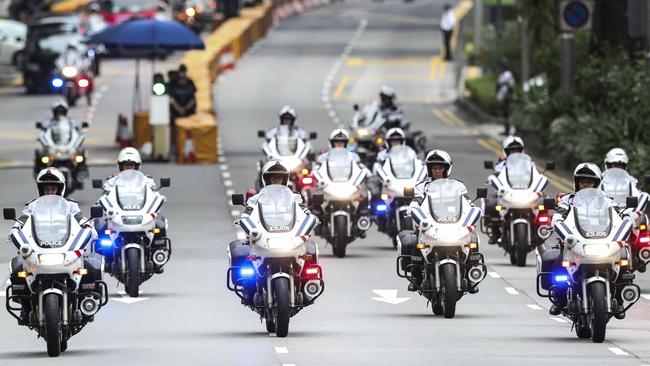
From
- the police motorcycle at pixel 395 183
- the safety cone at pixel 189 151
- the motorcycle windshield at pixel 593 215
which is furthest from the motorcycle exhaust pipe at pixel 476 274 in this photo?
the safety cone at pixel 189 151

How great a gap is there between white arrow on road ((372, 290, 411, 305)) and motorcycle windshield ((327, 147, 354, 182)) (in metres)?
4.89

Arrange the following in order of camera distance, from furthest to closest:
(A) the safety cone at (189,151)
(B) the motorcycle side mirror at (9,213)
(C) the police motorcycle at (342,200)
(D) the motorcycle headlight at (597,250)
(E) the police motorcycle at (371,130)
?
1. (A) the safety cone at (189,151)
2. (E) the police motorcycle at (371,130)
3. (C) the police motorcycle at (342,200)
4. (D) the motorcycle headlight at (597,250)
5. (B) the motorcycle side mirror at (9,213)

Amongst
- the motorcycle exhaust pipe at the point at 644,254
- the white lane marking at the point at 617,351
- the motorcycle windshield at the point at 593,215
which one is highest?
the motorcycle windshield at the point at 593,215

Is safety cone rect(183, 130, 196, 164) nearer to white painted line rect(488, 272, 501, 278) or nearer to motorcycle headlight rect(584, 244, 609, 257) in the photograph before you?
white painted line rect(488, 272, 501, 278)

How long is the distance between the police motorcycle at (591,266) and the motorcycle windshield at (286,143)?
532 inches

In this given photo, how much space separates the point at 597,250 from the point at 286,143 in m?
14.3

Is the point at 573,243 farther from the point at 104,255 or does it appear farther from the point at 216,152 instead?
the point at 216,152

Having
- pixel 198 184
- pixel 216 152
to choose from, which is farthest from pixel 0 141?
pixel 198 184

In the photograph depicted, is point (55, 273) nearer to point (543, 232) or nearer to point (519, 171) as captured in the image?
point (543, 232)

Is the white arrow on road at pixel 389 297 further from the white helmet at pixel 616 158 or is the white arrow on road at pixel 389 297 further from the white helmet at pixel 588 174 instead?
the white helmet at pixel 588 174

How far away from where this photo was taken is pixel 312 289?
68.5 feet

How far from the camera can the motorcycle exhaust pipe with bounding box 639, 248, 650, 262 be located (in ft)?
81.0

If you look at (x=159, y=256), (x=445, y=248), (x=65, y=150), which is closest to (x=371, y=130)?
(x=65, y=150)

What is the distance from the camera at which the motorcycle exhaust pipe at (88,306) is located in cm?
2000
